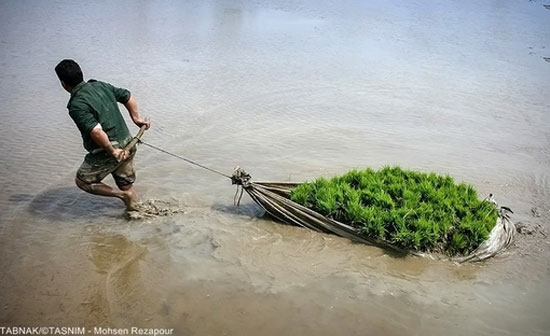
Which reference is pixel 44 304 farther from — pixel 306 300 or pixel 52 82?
pixel 52 82

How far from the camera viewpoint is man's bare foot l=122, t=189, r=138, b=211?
184 inches

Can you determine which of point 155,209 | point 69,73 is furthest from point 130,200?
point 69,73

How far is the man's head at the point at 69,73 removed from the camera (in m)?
Result: 3.97

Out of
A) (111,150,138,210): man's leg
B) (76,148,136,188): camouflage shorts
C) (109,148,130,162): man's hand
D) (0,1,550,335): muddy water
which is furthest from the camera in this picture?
(111,150,138,210): man's leg

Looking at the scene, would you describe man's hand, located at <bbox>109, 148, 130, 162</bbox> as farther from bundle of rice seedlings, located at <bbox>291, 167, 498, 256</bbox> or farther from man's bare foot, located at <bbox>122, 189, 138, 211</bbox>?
bundle of rice seedlings, located at <bbox>291, 167, 498, 256</bbox>

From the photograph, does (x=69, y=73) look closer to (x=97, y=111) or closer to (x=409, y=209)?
(x=97, y=111)

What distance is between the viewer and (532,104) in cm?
877

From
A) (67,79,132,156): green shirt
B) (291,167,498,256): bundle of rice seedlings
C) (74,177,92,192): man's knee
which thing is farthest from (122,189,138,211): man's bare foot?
(291,167,498,256): bundle of rice seedlings

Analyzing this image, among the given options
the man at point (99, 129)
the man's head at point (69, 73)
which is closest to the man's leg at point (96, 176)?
the man at point (99, 129)

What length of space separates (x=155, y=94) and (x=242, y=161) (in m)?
2.58

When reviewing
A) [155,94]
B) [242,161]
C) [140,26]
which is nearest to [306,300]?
[242,161]

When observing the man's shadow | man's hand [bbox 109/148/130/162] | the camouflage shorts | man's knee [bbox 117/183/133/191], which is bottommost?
the man's shadow

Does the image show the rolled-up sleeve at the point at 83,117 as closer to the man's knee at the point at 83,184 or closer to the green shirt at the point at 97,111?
the green shirt at the point at 97,111

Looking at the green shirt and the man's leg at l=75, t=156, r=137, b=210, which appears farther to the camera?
the man's leg at l=75, t=156, r=137, b=210
